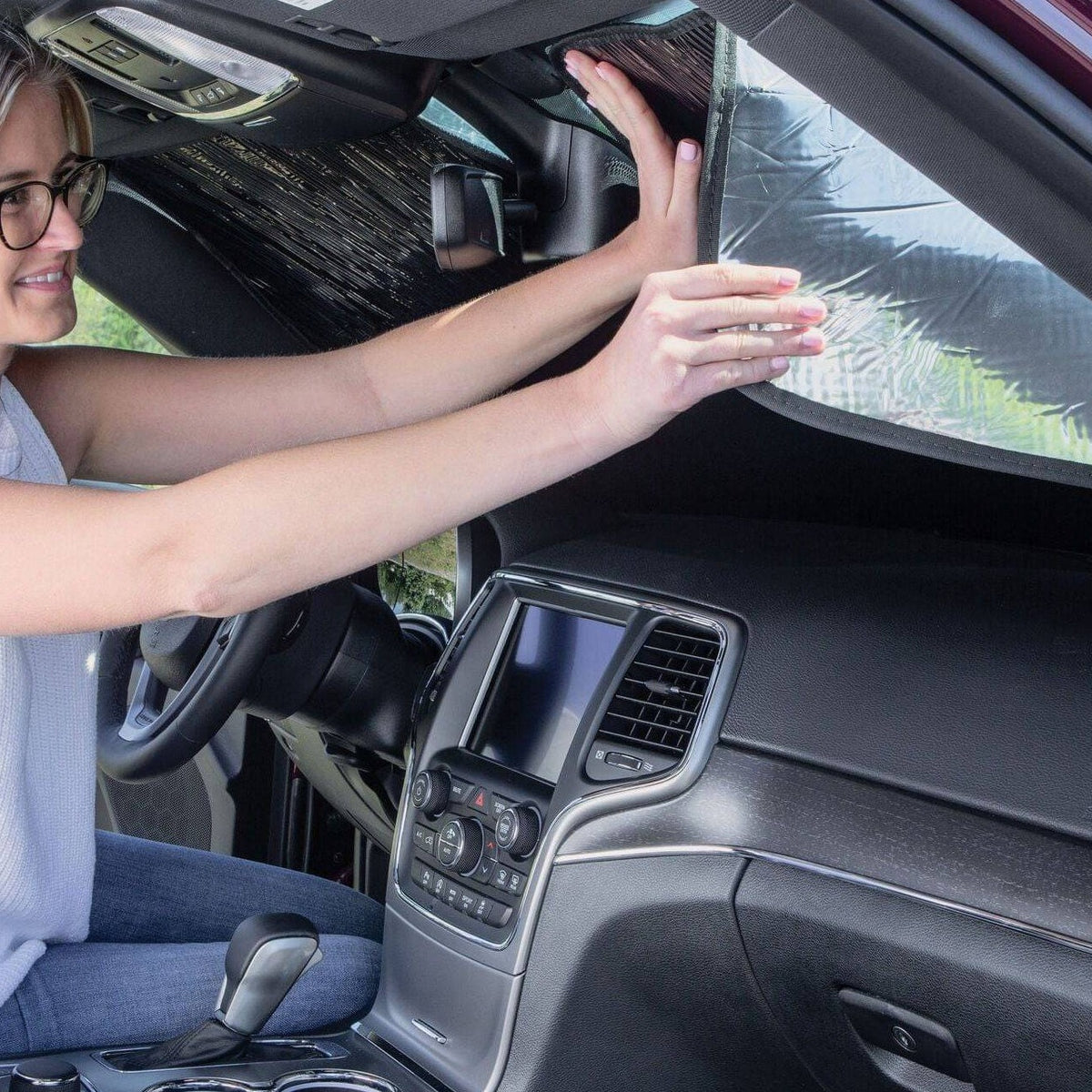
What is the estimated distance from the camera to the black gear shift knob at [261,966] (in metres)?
1.34

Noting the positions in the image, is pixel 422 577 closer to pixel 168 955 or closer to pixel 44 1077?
Result: pixel 168 955

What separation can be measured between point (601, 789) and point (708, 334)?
23.0 inches

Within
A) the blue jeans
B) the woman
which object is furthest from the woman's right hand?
the blue jeans

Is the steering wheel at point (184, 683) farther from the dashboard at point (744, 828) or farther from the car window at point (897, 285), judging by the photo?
the car window at point (897, 285)

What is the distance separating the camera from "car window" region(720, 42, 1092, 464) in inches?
37.2

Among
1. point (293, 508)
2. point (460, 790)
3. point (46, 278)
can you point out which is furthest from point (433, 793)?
point (46, 278)

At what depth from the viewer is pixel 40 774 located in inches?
57.8

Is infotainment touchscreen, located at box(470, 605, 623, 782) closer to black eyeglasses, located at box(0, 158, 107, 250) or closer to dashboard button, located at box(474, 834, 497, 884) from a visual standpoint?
dashboard button, located at box(474, 834, 497, 884)

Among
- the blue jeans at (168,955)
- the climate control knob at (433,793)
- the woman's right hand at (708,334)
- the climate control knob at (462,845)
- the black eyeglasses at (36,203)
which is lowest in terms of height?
the blue jeans at (168,955)

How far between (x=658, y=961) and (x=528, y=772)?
26 cm

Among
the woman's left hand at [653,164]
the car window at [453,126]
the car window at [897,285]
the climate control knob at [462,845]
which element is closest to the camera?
the car window at [897,285]

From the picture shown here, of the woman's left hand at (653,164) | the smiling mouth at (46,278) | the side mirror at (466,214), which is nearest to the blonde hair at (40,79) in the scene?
the smiling mouth at (46,278)

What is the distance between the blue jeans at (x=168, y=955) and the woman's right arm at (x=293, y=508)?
1.69ft

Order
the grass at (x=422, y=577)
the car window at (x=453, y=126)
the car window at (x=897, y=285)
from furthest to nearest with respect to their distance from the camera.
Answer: the grass at (x=422, y=577) → the car window at (x=453, y=126) → the car window at (x=897, y=285)
